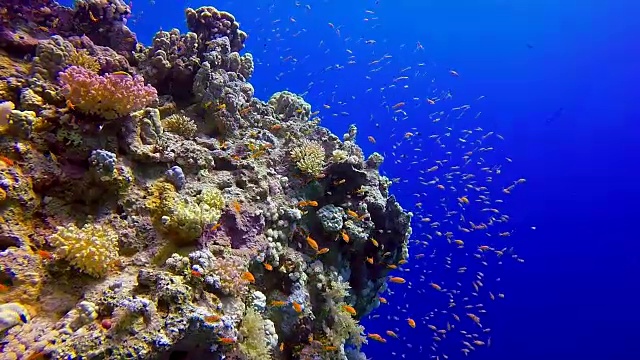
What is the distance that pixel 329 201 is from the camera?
254 inches

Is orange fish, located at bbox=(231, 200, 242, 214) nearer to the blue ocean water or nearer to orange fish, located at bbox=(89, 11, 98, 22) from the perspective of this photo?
orange fish, located at bbox=(89, 11, 98, 22)

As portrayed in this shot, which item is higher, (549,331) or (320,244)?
(549,331)

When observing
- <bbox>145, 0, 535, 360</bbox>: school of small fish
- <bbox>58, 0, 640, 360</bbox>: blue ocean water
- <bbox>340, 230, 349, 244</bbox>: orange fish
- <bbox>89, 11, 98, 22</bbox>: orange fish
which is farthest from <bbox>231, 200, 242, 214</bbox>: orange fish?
<bbox>145, 0, 535, 360</bbox>: school of small fish

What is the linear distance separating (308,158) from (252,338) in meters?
2.91

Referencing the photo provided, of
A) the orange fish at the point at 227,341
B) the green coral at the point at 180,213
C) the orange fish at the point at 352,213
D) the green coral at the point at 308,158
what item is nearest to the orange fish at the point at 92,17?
the green coral at the point at 180,213

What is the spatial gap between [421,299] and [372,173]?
122 ft

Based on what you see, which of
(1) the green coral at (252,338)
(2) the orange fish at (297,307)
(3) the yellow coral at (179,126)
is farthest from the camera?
(3) the yellow coral at (179,126)

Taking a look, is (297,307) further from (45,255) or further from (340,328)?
(45,255)

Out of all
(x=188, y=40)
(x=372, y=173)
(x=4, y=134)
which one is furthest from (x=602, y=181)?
(x=4, y=134)

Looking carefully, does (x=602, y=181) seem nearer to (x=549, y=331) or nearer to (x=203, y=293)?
(x=549, y=331)

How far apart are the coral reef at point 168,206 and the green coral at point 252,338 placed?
16mm

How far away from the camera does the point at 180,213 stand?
4035mm

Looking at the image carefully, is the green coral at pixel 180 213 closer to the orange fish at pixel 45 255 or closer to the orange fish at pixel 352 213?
the orange fish at pixel 45 255

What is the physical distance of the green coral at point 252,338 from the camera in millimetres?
3932
